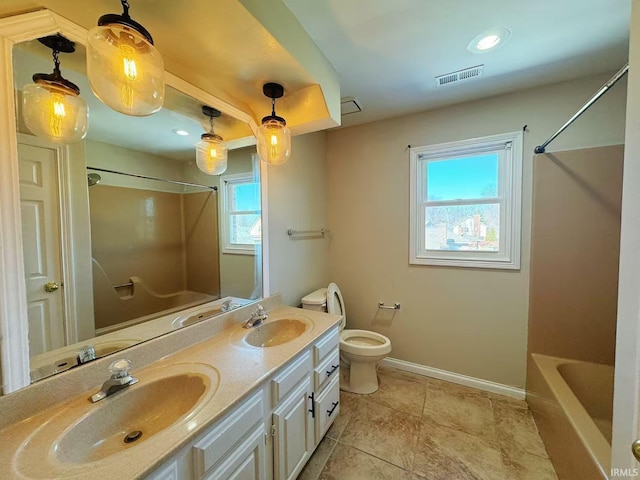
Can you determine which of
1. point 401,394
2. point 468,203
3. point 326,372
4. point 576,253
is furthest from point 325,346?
point 576,253

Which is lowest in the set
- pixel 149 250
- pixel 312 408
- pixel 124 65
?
pixel 312 408

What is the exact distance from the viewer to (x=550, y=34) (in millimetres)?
1354

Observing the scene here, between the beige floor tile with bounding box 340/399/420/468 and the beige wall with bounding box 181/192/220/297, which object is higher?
the beige wall with bounding box 181/192/220/297

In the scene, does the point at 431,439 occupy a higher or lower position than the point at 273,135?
lower

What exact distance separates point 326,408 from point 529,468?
4.06ft

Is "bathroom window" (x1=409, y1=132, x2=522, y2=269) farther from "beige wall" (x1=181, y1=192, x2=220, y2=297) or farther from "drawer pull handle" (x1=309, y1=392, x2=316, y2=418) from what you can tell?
"beige wall" (x1=181, y1=192, x2=220, y2=297)

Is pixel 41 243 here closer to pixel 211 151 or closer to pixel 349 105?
pixel 211 151

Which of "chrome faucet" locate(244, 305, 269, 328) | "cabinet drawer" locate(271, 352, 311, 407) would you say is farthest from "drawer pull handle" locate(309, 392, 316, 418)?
"chrome faucet" locate(244, 305, 269, 328)

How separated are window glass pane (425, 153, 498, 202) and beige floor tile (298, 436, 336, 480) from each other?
2.11 metres

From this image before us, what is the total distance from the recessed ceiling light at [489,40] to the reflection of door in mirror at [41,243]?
210 centimetres

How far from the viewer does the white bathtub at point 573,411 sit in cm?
117

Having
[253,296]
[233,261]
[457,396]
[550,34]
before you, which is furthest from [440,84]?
[457,396]

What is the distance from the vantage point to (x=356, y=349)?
2.04m

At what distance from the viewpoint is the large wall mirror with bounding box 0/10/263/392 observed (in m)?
0.83
